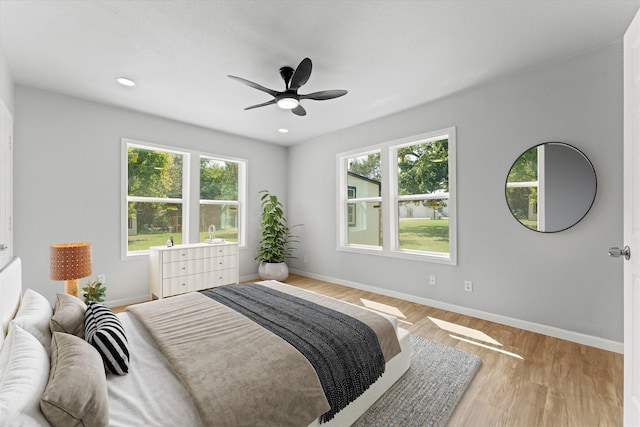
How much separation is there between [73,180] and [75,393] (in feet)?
11.4

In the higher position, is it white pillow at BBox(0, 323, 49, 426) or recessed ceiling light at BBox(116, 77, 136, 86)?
recessed ceiling light at BBox(116, 77, 136, 86)

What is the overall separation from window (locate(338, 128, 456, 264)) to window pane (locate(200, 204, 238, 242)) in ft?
6.40

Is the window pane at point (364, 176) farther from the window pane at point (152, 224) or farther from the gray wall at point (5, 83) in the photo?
the gray wall at point (5, 83)

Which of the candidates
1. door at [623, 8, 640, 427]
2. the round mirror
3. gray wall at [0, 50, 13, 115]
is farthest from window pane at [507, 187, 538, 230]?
gray wall at [0, 50, 13, 115]

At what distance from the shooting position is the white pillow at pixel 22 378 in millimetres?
756

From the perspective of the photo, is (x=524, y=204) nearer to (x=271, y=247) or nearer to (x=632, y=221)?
(x=632, y=221)

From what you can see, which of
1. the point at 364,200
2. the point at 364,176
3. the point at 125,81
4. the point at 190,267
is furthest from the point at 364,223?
the point at 125,81

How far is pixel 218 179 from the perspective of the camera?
4.80m

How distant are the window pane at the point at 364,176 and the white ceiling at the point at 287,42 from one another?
1206 millimetres

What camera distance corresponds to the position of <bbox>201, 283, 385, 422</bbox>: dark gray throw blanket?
1.47m

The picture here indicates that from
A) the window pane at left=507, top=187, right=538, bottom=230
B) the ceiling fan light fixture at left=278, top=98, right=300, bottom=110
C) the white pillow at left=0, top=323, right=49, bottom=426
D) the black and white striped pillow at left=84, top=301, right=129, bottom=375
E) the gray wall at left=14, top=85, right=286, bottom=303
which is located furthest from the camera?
the gray wall at left=14, top=85, right=286, bottom=303

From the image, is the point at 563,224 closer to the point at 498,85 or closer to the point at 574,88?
the point at 574,88

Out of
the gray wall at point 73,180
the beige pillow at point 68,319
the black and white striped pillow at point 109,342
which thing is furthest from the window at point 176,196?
the black and white striped pillow at point 109,342

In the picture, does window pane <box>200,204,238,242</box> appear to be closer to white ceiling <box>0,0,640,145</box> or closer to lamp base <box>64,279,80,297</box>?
white ceiling <box>0,0,640,145</box>
